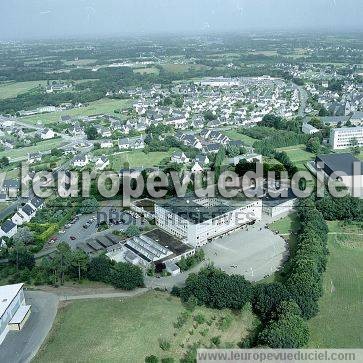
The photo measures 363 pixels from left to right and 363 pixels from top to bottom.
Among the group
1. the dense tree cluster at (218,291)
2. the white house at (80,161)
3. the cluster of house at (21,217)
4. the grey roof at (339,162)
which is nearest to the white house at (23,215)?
the cluster of house at (21,217)

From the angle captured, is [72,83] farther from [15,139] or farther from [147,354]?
[147,354]

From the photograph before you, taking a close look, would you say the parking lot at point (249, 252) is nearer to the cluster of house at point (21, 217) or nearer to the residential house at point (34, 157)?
the cluster of house at point (21, 217)

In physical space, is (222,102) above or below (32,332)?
above

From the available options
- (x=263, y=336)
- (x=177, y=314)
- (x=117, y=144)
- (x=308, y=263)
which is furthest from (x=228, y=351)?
(x=117, y=144)

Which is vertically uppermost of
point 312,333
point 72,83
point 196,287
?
point 72,83

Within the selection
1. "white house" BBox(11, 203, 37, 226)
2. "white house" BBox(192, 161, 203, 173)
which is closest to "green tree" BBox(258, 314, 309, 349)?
"white house" BBox(11, 203, 37, 226)

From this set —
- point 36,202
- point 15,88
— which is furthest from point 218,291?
point 15,88

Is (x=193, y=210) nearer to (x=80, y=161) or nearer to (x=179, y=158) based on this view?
(x=179, y=158)
